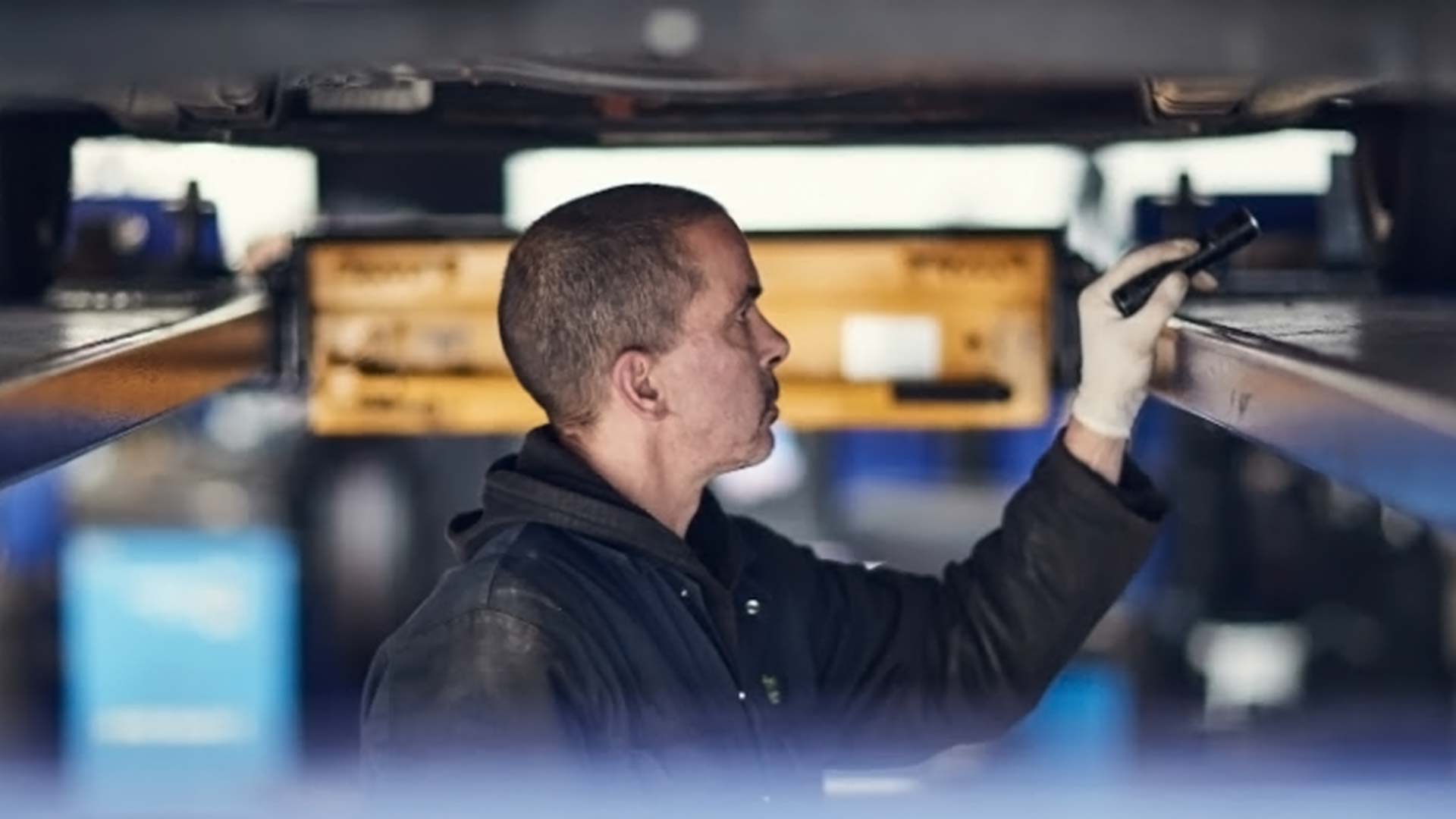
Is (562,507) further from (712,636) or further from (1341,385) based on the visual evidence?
(1341,385)

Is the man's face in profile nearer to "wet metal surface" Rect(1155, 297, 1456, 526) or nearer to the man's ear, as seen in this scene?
the man's ear

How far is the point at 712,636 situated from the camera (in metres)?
1.98

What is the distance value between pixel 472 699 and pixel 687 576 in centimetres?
30

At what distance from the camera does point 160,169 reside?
16.3 feet

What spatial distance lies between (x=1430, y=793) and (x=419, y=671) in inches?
51.8

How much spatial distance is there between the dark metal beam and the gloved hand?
1345 mm

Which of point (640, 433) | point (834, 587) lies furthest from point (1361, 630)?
point (640, 433)

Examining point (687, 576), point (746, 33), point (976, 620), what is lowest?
point (976, 620)

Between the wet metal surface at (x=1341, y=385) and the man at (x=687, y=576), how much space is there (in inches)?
9.0

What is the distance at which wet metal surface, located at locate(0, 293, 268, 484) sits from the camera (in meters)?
1.15

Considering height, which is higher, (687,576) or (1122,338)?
(1122,338)

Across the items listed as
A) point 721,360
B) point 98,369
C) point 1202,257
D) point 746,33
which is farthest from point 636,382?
point 746,33

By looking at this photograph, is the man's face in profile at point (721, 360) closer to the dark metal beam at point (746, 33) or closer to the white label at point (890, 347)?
the white label at point (890, 347)

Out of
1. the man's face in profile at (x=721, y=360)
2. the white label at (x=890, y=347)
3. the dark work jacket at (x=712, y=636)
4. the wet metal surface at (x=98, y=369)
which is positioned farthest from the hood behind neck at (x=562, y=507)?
the white label at (x=890, y=347)
